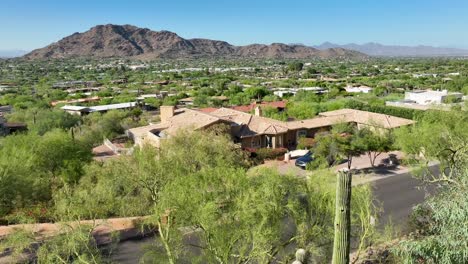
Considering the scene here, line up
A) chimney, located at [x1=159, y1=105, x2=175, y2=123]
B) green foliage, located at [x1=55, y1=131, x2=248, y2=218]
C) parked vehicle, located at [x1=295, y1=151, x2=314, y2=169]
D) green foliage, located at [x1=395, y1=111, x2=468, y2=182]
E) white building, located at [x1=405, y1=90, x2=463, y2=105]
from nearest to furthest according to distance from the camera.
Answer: green foliage, located at [x1=55, y1=131, x2=248, y2=218], green foliage, located at [x1=395, y1=111, x2=468, y2=182], parked vehicle, located at [x1=295, y1=151, x2=314, y2=169], chimney, located at [x1=159, y1=105, x2=175, y2=123], white building, located at [x1=405, y1=90, x2=463, y2=105]

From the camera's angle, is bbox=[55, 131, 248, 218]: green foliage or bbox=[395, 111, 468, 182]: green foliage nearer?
bbox=[55, 131, 248, 218]: green foliage

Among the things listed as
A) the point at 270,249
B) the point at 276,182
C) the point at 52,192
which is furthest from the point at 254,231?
the point at 52,192

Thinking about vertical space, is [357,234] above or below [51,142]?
below

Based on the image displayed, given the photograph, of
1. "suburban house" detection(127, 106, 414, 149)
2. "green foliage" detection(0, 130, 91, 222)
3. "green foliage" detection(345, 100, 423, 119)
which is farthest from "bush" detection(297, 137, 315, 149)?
"green foliage" detection(0, 130, 91, 222)

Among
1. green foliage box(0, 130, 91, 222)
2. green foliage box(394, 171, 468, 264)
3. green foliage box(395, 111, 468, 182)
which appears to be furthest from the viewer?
green foliage box(395, 111, 468, 182)

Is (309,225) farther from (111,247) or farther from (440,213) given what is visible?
(111,247)

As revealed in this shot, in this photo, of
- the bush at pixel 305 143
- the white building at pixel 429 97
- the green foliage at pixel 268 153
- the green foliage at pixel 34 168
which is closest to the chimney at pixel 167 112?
the green foliage at pixel 268 153

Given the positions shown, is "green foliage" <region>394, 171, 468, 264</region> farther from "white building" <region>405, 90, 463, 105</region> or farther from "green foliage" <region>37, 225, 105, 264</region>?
"white building" <region>405, 90, 463, 105</region>

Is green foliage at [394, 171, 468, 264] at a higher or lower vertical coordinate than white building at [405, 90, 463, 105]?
higher
